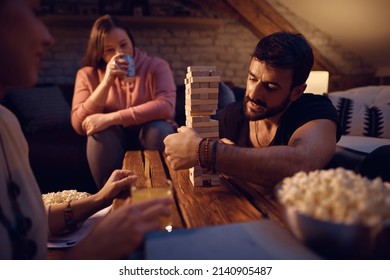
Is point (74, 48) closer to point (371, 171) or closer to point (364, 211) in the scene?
point (371, 171)

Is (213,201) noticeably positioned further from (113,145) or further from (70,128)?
(70,128)

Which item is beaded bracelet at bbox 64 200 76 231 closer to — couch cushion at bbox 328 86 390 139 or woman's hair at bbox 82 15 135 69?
woman's hair at bbox 82 15 135 69

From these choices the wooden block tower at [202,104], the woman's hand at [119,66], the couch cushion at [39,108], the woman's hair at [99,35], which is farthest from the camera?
the couch cushion at [39,108]

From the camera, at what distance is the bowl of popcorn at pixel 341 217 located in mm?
615

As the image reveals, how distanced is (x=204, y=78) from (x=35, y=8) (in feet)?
1.97

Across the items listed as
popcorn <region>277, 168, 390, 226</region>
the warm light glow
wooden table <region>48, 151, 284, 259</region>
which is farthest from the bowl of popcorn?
the warm light glow

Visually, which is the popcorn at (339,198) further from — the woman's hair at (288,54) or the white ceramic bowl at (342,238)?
the woman's hair at (288,54)

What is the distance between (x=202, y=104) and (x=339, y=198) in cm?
71

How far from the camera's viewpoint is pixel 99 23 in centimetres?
234

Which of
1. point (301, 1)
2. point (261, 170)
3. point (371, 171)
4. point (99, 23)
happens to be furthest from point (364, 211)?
point (301, 1)

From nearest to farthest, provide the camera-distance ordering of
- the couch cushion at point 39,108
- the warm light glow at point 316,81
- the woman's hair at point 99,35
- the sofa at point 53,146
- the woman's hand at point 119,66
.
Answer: the woman's hand at point 119,66
the woman's hair at point 99,35
the sofa at point 53,146
the couch cushion at point 39,108
the warm light glow at point 316,81

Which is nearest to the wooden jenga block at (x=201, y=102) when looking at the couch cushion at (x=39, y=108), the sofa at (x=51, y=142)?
the sofa at (x=51, y=142)

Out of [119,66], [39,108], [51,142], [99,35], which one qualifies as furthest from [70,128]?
[119,66]

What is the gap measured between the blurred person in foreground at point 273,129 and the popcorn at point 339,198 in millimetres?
412
